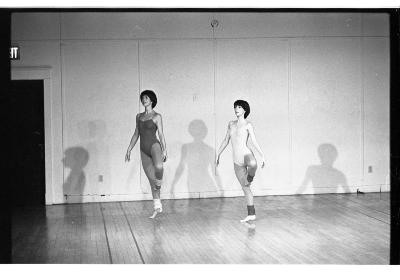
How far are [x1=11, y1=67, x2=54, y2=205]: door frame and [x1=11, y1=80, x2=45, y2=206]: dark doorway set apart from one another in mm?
103

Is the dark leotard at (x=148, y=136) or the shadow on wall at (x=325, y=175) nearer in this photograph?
the dark leotard at (x=148, y=136)

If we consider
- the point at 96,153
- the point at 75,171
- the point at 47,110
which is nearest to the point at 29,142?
the point at 47,110

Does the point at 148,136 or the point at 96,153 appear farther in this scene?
the point at 96,153

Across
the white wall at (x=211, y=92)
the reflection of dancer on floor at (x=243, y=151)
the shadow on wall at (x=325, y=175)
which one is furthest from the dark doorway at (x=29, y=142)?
the shadow on wall at (x=325, y=175)

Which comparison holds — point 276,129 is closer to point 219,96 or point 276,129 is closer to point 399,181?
point 219,96

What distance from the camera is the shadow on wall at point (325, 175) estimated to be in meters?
10.2

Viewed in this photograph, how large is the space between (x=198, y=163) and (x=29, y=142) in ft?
9.02

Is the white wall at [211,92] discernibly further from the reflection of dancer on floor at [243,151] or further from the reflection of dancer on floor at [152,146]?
the reflection of dancer on floor at [243,151]

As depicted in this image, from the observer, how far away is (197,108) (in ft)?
32.3

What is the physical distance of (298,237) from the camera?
21.8 feet

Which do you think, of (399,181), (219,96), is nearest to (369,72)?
(219,96)

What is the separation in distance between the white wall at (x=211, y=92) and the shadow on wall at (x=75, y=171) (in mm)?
16

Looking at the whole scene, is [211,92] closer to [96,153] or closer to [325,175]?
[96,153]

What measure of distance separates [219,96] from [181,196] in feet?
5.83
